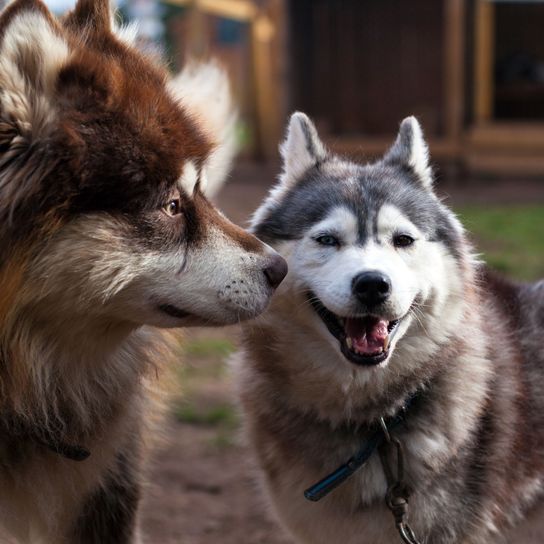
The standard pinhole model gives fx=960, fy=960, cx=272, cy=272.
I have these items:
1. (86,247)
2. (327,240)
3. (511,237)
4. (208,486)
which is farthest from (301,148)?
(511,237)

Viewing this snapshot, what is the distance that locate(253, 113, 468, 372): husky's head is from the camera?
3064mm

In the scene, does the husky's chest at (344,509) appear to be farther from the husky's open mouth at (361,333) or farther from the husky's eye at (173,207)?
the husky's eye at (173,207)

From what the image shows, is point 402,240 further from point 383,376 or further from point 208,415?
point 208,415

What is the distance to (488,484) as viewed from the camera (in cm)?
326

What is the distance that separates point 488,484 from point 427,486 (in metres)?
0.22

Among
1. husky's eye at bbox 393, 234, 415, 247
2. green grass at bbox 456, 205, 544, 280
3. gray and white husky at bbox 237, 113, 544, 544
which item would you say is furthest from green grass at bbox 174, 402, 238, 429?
green grass at bbox 456, 205, 544, 280

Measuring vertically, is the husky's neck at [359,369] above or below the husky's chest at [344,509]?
above

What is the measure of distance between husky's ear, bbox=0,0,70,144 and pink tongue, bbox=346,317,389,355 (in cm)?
121

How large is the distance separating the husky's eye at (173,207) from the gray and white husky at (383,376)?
58 centimetres

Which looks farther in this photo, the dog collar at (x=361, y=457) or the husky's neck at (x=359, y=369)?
the husky's neck at (x=359, y=369)

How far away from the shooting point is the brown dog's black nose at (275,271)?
2.84 m

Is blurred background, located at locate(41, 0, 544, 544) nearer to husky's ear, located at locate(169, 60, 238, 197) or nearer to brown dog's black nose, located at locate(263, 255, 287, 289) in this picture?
husky's ear, located at locate(169, 60, 238, 197)

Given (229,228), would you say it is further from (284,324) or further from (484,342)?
(484,342)

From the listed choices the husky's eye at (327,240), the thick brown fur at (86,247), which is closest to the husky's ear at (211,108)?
the thick brown fur at (86,247)
